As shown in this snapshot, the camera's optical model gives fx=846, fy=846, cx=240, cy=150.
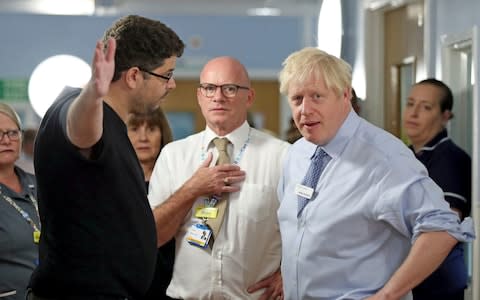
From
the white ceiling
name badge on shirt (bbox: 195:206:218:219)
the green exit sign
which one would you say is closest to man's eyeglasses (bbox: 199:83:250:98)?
name badge on shirt (bbox: 195:206:218:219)

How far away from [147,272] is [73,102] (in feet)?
→ 1.94

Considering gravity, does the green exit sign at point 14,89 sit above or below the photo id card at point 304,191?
above

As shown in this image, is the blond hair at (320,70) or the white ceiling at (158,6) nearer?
the blond hair at (320,70)

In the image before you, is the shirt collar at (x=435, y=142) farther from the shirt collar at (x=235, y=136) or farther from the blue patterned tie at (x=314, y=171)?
the blue patterned tie at (x=314, y=171)

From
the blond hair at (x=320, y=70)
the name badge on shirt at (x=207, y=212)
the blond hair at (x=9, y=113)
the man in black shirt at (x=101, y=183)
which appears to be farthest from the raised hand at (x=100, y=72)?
the blond hair at (x=9, y=113)

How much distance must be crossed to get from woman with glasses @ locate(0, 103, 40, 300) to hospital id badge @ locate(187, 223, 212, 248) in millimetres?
863

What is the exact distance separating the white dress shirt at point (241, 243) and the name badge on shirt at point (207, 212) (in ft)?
0.14

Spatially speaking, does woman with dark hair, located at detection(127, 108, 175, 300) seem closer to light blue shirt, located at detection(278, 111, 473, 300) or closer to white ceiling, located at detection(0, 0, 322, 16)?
light blue shirt, located at detection(278, 111, 473, 300)

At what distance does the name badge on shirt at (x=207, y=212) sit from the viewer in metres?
3.23

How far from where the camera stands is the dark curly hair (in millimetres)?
2416

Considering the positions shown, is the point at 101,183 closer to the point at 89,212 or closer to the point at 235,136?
the point at 89,212

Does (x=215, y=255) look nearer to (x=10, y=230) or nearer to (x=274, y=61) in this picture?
(x=10, y=230)

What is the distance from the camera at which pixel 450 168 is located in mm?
3953

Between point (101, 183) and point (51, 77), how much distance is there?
5.23 metres
